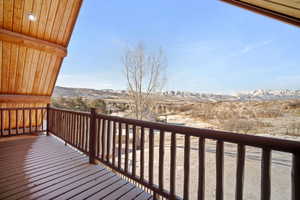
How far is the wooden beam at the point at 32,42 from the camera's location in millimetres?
3651

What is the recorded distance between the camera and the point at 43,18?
3.94 meters

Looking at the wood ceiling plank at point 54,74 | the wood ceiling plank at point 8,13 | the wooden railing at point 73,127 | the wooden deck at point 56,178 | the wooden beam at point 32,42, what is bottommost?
the wooden deck at point 56,178

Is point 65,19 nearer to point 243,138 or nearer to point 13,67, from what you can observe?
point 13,67

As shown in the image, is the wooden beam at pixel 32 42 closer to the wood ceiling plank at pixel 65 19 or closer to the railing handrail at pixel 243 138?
the wood ceiling plank at pixel 65 19

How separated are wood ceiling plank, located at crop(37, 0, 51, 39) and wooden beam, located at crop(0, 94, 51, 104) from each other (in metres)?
1.98

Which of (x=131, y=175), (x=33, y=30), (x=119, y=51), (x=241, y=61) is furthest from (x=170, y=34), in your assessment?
(x=131, y=175)

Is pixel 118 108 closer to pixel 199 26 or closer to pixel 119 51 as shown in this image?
pixel 119 51

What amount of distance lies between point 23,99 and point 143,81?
6.68 m

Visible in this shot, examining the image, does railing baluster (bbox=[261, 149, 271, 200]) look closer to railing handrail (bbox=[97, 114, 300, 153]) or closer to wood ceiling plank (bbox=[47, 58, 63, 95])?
railing handrail (bbox=[97, 114, 300, 153])

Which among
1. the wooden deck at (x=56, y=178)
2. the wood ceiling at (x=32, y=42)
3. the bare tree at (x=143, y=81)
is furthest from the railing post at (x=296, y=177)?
the bare tree at (x=143, y=81)

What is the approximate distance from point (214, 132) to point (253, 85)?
11.0 m

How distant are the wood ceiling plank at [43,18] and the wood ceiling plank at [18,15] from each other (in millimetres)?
390

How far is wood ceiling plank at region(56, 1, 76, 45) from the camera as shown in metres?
4.02

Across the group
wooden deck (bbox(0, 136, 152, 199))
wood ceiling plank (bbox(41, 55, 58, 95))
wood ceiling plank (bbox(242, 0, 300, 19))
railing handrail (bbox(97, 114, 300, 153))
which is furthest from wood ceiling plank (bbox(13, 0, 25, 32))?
wood ceiling plank (bbox(242, 0, 300, 19))
